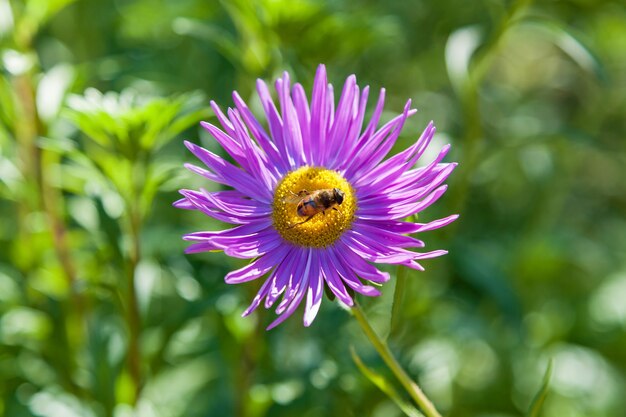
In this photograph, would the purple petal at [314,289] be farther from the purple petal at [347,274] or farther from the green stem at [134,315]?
Result: the green stem at [134,315]

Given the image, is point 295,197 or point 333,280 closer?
point 333,280

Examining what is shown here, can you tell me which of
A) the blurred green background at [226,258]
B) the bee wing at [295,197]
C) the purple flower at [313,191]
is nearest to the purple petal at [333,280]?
the purple flower at [313,191]

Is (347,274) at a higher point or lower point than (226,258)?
lower

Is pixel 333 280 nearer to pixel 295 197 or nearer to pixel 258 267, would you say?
pixel 258 267

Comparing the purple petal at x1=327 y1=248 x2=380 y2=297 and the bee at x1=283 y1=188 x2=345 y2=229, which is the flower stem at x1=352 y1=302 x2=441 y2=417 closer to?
the purple petal at x1=327 y1=248 x2=380 y2=297

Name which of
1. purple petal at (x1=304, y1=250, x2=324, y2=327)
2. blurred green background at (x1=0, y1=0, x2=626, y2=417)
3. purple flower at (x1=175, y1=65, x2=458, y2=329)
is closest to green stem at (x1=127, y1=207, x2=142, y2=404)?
blurred green background at (x1=0, y1=0, x2=626, y2=417)

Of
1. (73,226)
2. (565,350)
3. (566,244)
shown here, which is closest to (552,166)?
(566,244)

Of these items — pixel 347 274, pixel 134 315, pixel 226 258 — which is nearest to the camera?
pixel 347 274

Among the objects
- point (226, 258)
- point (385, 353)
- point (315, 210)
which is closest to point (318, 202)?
point (315, 210)
